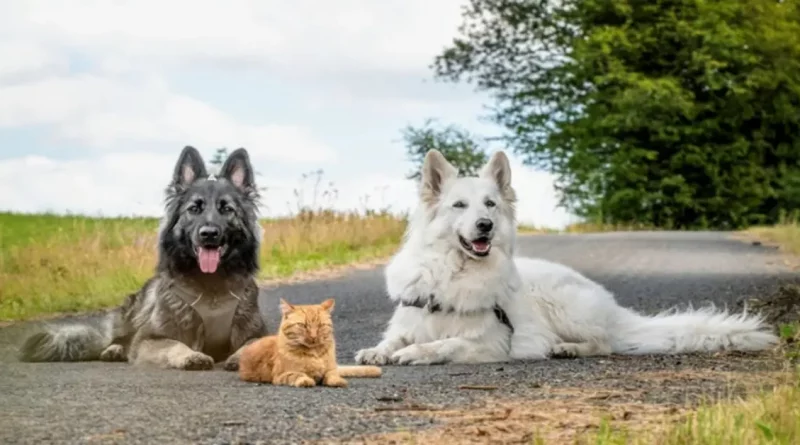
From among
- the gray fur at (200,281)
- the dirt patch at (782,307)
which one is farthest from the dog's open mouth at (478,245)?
the dirt patch at (782,307)

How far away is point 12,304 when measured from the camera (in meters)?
11.1

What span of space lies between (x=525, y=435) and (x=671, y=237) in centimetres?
1842

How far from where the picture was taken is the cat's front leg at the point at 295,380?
21.3 feet

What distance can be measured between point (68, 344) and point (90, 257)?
421 cm

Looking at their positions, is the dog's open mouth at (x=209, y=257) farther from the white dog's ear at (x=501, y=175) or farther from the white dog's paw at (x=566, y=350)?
the white dog's paw at (x=566, y=350)

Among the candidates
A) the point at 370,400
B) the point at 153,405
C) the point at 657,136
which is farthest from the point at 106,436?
the point at 657,136

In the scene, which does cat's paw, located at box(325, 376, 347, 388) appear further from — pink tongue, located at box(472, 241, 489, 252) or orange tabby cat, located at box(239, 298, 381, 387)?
pink tongue, located at box(472, 241, 489, 252)

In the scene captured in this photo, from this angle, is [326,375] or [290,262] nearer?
[326,375]

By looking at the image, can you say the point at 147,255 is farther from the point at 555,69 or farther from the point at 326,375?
the point at 555,69

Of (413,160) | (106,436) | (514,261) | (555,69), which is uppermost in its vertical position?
(555,69)

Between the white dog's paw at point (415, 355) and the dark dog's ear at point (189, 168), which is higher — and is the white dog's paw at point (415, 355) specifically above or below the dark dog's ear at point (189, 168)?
below

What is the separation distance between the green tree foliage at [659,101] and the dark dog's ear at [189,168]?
23.0m

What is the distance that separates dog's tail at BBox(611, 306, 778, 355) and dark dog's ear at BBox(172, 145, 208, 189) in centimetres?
315

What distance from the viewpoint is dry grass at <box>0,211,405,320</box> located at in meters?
11.3
